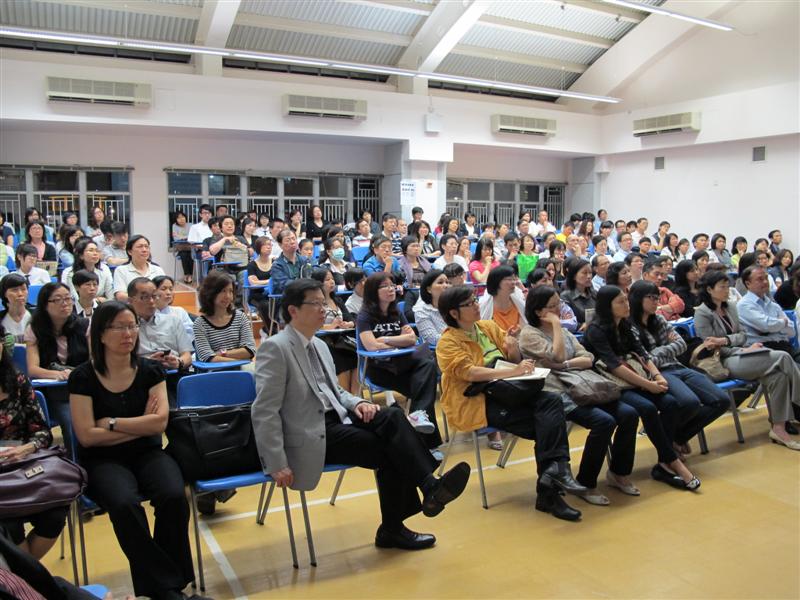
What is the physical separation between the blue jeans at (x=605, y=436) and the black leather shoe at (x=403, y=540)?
3.23 ft

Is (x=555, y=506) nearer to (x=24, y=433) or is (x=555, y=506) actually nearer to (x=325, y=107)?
(x=24, y=433)

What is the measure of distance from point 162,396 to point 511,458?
2246mm

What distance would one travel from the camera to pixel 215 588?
261 cm

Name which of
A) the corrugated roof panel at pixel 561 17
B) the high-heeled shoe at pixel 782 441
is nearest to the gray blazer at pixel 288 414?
the high-heeled shoe at pixel 782 441

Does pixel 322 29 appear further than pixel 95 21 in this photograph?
Yes

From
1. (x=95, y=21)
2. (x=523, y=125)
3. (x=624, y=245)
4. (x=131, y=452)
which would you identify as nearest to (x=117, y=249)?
(x=95, y=21)

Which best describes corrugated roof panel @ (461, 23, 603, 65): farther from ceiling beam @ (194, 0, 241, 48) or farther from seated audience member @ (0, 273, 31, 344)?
seated audience member @ (0, 273, 31, 344)

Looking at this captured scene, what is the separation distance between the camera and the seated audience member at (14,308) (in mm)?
3852

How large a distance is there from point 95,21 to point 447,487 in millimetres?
9575

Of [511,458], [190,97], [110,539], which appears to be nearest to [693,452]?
[511,458]

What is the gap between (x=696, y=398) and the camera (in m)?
3.79

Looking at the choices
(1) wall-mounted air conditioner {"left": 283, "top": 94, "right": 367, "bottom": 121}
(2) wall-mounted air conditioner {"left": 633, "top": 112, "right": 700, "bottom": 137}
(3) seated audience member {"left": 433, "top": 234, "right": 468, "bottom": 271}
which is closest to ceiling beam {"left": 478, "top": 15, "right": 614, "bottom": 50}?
(2) wall-mounted air conditioner {"left": 633, "top": 112, "right": 700, "bottom": 137}

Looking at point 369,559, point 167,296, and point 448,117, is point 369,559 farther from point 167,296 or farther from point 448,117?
point 448,117

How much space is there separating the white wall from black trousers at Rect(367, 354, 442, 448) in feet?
32.3
